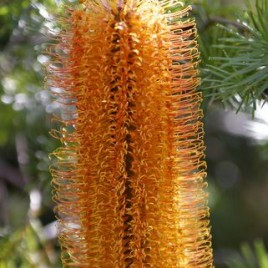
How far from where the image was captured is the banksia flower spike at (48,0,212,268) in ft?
3.28

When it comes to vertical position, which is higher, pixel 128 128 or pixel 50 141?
pixel 128 128

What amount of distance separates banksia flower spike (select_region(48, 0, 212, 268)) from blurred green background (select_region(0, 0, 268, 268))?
8 cm

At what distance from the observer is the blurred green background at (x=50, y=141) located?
1.24 m

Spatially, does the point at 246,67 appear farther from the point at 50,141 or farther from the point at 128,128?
the point at 50,141

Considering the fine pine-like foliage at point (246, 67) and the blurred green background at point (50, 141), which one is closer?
the fine pine-like foliage at point (246, 67)

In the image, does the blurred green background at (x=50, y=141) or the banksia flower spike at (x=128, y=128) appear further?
the blurred green background at (x=50, y=141)

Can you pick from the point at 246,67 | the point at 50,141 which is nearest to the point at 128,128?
the point at 246,67

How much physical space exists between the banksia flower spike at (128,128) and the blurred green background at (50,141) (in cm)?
8

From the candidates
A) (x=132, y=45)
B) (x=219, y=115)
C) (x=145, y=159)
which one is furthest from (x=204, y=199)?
(x=219, y=115)

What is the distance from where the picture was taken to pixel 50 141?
1629 millimetres

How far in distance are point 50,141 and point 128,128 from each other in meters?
0.64

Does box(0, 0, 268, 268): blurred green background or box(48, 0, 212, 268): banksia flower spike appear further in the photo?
box(0, 0, 268, 268): blurred green background

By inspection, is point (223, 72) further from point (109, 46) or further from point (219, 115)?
point (219, 115)

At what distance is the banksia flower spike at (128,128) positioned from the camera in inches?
39.3
